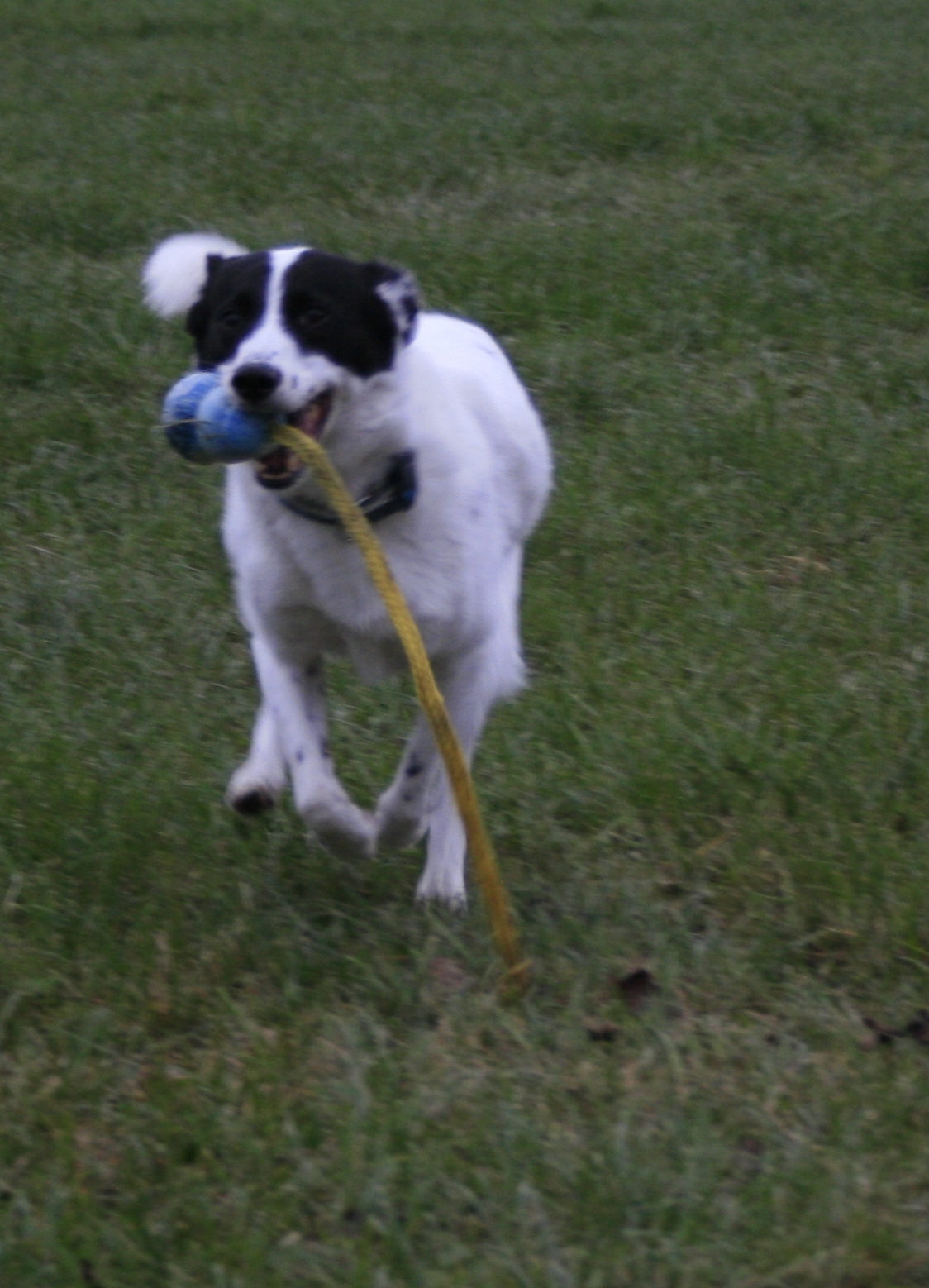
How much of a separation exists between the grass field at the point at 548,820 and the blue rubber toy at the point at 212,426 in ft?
2.77

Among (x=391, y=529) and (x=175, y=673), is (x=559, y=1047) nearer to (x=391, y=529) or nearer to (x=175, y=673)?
(x=391, y=529)

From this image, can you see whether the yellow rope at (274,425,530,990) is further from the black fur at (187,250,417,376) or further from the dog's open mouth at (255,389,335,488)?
the black fur at (187,250,417,376)

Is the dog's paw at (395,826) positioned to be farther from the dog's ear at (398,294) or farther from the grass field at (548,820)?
the dog's ear at (398,294)

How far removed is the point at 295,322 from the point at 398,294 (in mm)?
233

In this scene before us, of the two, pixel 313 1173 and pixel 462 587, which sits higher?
pixel 462 587

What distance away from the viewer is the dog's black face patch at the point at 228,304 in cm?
317

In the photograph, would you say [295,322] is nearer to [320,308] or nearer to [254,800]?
[320,308]

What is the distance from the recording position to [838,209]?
26.5 feet

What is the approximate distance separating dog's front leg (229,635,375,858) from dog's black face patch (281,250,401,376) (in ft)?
1.88

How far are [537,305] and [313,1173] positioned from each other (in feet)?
15.5

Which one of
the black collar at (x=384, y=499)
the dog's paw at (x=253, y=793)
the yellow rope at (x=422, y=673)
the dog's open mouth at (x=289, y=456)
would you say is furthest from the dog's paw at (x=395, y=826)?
the dog's open mouth at (x=289, y=456)

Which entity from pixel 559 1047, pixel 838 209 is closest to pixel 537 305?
pixel 838 209

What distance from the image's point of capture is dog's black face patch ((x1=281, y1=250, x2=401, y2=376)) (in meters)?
3.13

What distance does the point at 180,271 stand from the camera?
3.40 m
